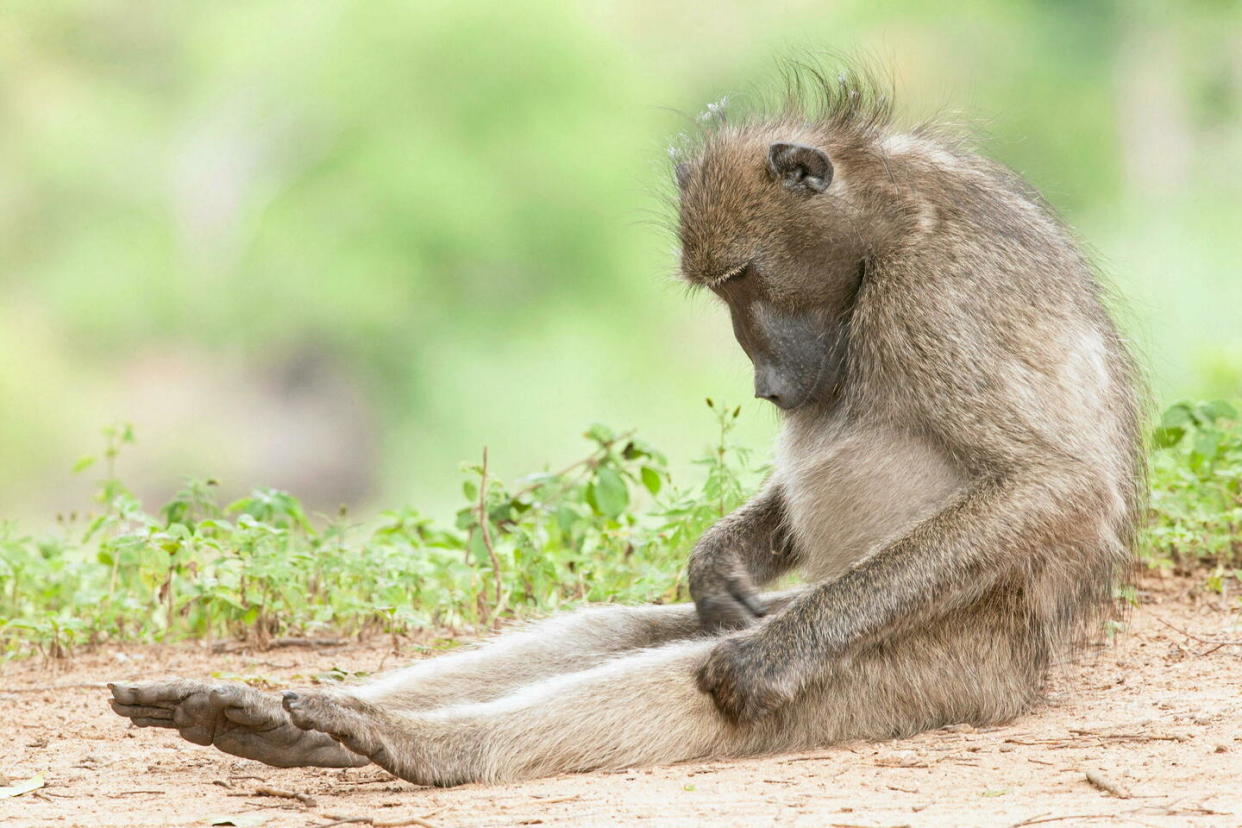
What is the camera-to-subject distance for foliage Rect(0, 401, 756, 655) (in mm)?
5184

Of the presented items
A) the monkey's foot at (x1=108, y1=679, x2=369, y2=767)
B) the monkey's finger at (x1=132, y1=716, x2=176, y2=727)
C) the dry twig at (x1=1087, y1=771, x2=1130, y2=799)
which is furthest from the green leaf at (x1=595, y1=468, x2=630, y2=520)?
the dry twig at (x1=1087, y1=771, x2=1130, y2=799)

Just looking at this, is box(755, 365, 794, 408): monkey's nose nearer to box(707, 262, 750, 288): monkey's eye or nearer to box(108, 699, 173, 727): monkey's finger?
box(707, 262, 750, 288): monkey's eye

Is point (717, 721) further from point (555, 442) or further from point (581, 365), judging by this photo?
point (581, 365)

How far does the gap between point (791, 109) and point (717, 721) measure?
5.61ft

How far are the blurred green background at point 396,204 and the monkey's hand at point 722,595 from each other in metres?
12.3

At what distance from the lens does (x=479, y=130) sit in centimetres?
1950

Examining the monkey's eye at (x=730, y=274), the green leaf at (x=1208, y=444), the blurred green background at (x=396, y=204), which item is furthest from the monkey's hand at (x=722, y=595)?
the blurred green background at (x=396, y=204)

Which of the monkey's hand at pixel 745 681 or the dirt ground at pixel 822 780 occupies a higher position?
A: the monkey's hand at pixel 745 681

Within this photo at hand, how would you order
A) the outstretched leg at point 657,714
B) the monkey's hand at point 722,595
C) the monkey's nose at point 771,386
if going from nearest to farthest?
the outstretched leg at point 657,714 → the monkey's nose at point 771,386 → the monkey's hand at point 722,595

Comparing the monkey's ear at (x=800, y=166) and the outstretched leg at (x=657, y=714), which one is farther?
the monkey's ear at (x=800, y=166)

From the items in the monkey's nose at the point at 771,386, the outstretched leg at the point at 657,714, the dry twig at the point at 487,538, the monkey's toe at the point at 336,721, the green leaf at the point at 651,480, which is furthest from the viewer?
the green leaf at the point at 651,480

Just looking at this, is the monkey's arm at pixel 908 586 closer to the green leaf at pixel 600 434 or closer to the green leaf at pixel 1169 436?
the green leaf at pixel 1169 436

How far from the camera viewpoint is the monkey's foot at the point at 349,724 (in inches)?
126

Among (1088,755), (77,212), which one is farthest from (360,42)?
(1088,755)
